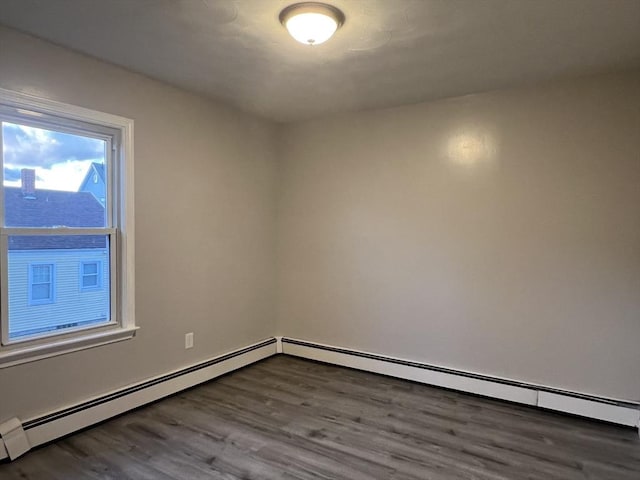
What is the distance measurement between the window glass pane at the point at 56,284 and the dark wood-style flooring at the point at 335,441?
27.6 inches

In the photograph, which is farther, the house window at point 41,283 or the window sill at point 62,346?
the house window at point 41,283

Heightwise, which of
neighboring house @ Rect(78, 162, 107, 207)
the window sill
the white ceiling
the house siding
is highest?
the white ceiling

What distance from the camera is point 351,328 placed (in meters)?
3.85

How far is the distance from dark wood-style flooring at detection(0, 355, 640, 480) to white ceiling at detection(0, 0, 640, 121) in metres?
2.34

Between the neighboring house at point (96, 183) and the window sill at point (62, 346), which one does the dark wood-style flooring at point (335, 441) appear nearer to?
the window sill at point (62, 346)

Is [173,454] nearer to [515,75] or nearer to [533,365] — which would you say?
[533,365]

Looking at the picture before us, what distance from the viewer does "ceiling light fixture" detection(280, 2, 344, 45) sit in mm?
1956

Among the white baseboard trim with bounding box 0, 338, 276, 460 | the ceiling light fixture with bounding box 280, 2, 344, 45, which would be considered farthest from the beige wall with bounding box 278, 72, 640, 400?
the ceiling light fixture with bounding box 280, 2, 344, 45

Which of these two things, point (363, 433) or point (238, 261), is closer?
point (363, 433)

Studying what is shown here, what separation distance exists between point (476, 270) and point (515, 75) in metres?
1.43

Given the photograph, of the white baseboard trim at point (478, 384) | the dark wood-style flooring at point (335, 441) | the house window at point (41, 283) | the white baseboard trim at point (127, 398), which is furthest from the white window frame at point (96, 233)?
the white baseboard trim at point (478, 384)

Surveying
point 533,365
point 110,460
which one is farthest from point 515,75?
point 110,460

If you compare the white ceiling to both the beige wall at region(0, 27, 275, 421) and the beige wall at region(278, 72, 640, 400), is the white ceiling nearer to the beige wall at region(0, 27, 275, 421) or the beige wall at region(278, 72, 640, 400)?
the beige wall at region(0, 27, 275, 421)

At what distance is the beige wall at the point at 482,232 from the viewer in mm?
2793
